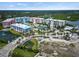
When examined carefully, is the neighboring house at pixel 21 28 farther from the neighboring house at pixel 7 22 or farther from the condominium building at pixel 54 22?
the condominium building at pixel 54 22

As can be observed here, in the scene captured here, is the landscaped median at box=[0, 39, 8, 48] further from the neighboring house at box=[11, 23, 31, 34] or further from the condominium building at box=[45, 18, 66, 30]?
the condominium building at box=[45, 18, 66, 30]

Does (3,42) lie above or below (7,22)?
below

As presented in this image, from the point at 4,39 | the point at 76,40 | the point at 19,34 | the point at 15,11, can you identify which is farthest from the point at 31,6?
the point at 76,40

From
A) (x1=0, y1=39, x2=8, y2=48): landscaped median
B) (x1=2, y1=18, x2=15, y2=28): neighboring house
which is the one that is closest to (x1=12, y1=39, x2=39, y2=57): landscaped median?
(x1=0, y1=39, x2=8, y2=48): landscaped median

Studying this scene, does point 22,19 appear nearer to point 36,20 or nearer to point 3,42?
point 36,20

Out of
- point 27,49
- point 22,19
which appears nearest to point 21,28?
point 22,19
